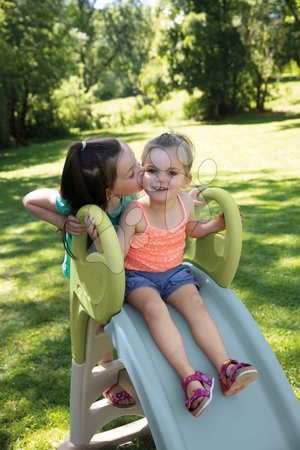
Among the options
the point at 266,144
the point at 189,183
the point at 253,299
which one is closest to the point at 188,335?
the point at 189,183

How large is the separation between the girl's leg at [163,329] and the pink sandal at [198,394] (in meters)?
0.02

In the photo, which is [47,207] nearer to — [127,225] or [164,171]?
[127,225]

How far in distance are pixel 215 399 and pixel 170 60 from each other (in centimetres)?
1799

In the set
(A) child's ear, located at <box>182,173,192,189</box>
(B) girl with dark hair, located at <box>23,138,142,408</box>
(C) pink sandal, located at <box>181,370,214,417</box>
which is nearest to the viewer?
(C) pink sandal, located at <box>181,370,214,417</box>

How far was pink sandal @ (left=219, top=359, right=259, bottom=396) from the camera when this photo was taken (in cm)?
165

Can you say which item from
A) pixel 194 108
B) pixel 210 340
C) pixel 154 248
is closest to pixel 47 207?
pixel 154 248

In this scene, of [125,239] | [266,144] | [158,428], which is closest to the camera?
[158,428]

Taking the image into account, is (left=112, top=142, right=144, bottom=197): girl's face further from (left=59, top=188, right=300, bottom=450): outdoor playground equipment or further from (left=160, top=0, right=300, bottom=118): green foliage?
(left=160, top=0, right=300, bottom=118): green foliage

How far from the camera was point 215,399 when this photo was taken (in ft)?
5.71

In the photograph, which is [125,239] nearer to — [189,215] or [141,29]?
[189,215]

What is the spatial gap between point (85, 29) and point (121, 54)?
300cm

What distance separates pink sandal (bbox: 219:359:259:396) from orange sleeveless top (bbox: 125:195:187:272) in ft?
1.47

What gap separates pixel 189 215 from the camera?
203 centimetres

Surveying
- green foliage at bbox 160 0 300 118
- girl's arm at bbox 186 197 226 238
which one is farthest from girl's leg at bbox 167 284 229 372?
green foliage at bbox 160 0 300 118
